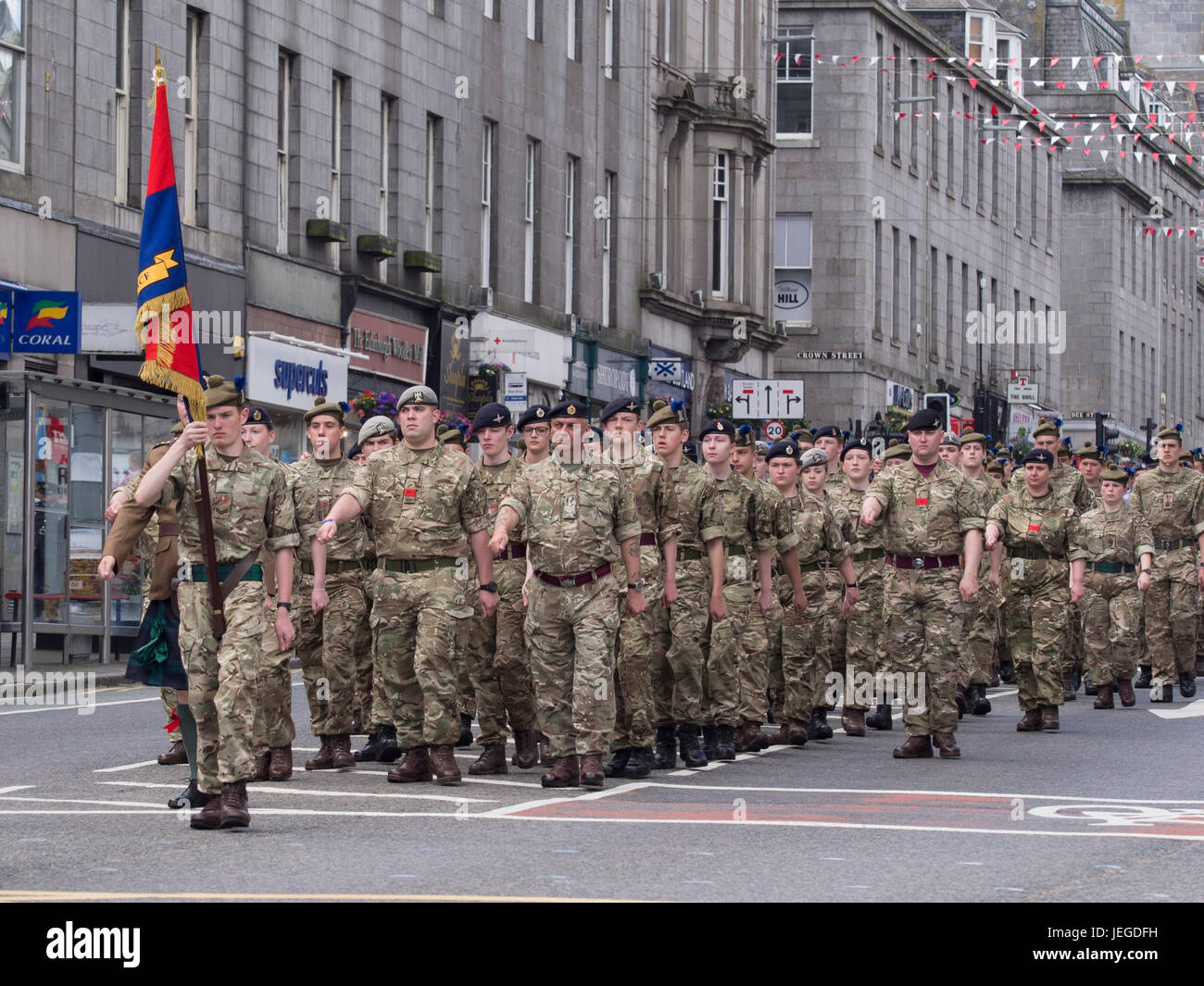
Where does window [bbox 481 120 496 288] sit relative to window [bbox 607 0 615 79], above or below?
below

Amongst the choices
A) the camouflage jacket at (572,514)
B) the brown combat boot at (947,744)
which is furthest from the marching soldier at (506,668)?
the brown combat boot at (947,744)

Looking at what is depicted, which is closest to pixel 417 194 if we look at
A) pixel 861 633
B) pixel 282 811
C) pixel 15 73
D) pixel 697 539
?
pixel 15 73

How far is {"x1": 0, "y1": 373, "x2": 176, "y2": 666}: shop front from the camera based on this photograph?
21828mm

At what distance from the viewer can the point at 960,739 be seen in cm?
1631

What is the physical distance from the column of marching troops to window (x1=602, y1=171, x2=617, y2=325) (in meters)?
25.4

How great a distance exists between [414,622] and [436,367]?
23199mm

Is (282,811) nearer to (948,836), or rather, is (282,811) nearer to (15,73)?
(948,836)

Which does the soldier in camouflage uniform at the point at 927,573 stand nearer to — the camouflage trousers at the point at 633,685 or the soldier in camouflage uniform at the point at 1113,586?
the camouflage trousers at the point at 633,685

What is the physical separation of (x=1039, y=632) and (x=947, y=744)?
2.52 meters

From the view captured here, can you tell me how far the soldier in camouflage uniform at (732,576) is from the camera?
14211mm

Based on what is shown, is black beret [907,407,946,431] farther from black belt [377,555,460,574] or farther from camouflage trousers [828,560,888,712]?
black belt [377,555,460,574]

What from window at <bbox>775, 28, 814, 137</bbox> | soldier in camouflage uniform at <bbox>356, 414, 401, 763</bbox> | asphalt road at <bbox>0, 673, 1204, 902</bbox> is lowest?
asphalt road at <bbox>0, 673, 1204, 902</bbox>

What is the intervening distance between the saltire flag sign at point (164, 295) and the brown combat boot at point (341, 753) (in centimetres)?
315

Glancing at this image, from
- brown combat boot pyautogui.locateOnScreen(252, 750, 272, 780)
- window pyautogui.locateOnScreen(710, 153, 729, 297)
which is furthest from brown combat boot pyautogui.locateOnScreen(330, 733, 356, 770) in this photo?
window pyautogui.locateOnScreen(710, 153, 729, 297)
